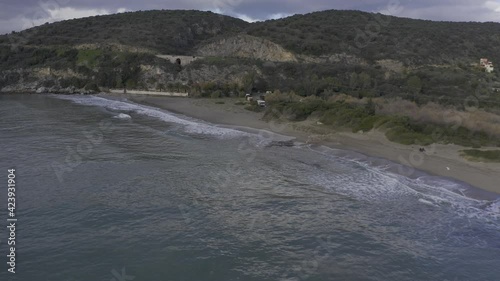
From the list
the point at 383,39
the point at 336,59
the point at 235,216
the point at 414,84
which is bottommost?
the point at 235,216

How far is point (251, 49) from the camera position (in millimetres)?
67500

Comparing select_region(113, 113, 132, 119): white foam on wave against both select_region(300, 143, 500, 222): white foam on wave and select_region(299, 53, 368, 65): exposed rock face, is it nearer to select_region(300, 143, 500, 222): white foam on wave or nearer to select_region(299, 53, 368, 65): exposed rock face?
select_region(300, 143, 500, 222): white foam on wave

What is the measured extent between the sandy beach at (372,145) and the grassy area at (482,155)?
41cm

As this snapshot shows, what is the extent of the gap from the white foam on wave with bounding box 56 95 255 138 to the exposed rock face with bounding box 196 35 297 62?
77.1ft

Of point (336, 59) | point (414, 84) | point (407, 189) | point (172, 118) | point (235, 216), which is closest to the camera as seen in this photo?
point (235, 216)

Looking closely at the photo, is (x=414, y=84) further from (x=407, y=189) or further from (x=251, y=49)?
(x=251, y=49)

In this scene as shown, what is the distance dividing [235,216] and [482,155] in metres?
13.1

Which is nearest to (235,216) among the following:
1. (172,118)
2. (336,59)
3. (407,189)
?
(407,189)

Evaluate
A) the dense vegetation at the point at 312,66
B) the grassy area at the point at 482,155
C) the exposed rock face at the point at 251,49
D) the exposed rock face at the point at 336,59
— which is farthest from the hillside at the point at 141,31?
the grassy area at the point at 482,155

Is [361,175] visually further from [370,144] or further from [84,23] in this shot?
[84,23]

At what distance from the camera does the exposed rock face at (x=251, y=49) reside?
64.2 meters

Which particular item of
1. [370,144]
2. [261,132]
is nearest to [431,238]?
[370,144]

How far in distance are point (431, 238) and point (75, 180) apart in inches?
534

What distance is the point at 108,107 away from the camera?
44250mm
